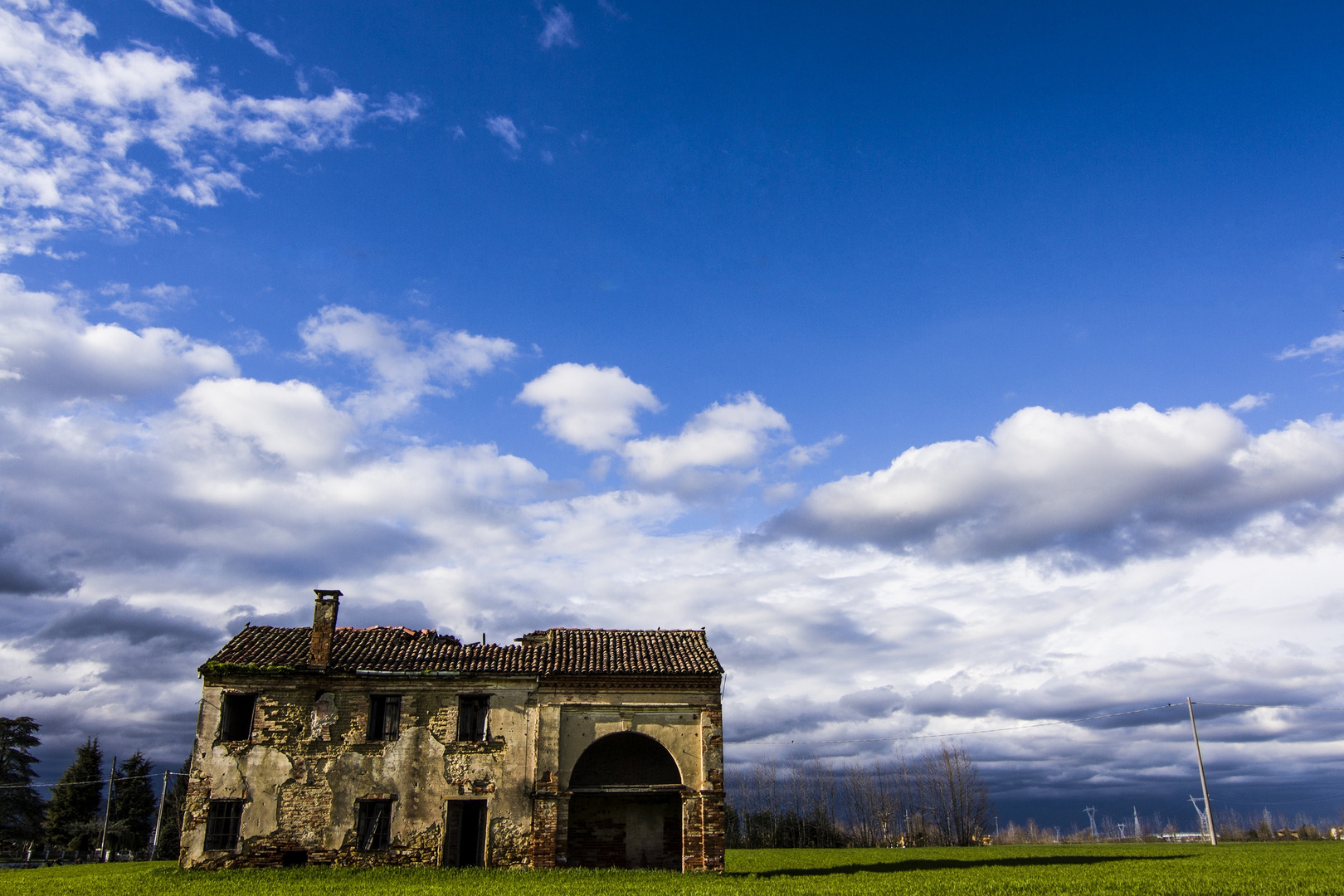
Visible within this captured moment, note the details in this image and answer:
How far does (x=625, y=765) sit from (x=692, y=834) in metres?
3.62

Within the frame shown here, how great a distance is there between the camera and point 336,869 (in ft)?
78.7

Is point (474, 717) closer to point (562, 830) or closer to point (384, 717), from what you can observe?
point (384, 717)

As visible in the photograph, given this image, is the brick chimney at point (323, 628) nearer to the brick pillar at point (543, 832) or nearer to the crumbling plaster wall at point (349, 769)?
the crumbling plaster wall at point (349, 769)

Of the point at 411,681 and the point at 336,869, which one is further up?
the point at 411,681

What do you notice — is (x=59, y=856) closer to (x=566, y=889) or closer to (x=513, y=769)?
(x=513, y=769)

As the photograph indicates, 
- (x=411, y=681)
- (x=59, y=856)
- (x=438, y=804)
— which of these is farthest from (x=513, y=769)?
(x=59, y=856)

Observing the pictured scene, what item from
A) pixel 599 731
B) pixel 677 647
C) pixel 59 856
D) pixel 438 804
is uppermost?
pixel 677 647

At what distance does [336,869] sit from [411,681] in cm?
550

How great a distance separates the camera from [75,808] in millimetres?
52594

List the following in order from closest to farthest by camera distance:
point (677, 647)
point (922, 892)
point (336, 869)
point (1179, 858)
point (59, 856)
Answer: point (922, 892), point (336, 869), point (677, 647), point (1179, 858), point (59, 856)

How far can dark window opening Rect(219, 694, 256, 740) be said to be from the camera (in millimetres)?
25453

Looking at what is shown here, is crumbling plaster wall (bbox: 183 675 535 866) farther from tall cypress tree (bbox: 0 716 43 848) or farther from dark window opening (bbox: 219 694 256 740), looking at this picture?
tall cypress tree (bbox: 0 716 43 848)

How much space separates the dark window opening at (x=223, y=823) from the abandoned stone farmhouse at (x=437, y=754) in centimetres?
4

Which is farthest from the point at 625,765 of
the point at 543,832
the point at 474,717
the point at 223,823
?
the point at 223,823
